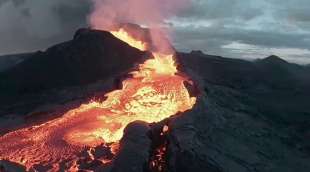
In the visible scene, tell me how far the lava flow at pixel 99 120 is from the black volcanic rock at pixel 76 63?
555 inches

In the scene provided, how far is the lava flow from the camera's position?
38.8 metres

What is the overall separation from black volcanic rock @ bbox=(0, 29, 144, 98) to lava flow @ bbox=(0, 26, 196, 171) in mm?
14092

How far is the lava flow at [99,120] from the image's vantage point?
1526 inches

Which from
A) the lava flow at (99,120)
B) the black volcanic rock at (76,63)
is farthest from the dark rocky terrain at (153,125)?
the lava flow at (99,120)

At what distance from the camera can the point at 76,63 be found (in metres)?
70.9

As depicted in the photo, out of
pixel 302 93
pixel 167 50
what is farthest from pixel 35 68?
pixel 302 93

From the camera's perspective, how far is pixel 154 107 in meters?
45.7

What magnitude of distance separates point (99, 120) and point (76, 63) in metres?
28.0

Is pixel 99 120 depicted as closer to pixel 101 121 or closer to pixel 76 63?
pixel 101 121

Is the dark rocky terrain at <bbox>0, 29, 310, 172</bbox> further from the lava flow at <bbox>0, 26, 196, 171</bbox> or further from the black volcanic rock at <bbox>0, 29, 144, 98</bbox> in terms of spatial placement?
the lava flow at <bbox>0, 26, 196, 171</bbox>

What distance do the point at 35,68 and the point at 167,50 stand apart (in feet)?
49.6

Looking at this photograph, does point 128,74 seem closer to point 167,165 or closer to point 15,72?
point 167,165

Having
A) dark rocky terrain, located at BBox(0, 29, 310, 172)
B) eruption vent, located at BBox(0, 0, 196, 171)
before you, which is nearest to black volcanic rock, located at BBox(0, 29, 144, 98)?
dark rocky terrain, located at BBox(0, 29, 310, 172)

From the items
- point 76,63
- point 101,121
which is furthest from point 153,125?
point 76,63
